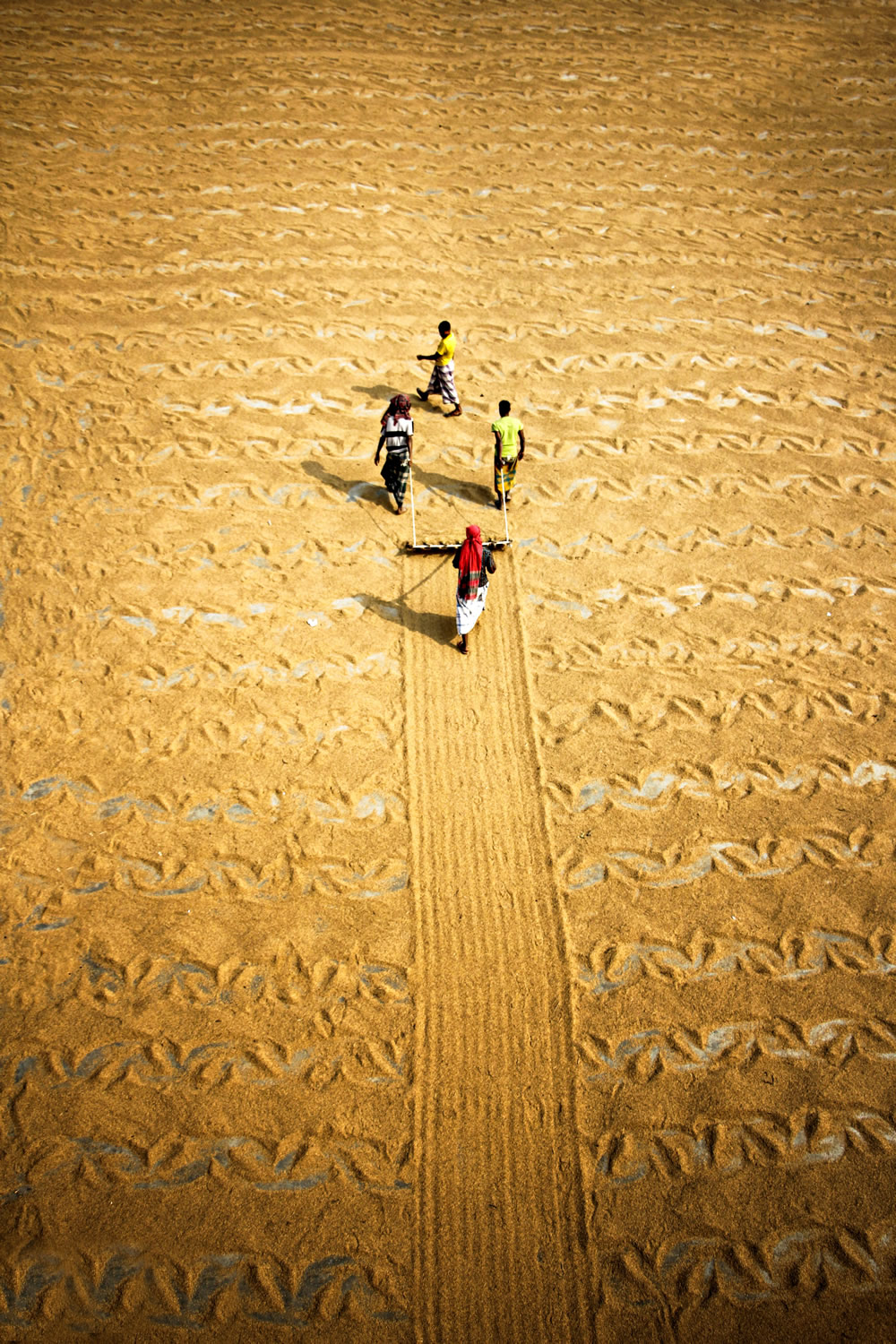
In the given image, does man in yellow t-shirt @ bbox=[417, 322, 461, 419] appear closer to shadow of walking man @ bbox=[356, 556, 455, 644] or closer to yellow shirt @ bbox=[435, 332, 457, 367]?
yellow shirt @ bbox=[435, 332, 457, 367]

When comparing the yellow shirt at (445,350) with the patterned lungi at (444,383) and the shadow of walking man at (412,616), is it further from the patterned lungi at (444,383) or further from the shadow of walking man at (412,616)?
the shadow of walking man at (412,616)

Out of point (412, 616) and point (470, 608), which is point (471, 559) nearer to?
point (470, 608)

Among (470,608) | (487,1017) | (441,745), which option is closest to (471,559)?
(470,608)

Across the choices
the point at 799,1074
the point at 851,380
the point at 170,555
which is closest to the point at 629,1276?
the point at 799,1074

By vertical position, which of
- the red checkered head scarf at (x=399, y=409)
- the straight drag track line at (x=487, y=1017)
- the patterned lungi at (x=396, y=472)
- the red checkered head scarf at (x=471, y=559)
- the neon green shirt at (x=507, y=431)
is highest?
Result: the red checkered head scarf at (x=399, y=409)

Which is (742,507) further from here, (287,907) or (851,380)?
(287,907)

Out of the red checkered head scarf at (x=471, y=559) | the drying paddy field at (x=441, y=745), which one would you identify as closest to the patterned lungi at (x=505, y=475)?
the drying paddy field at (x=441, y=745)
